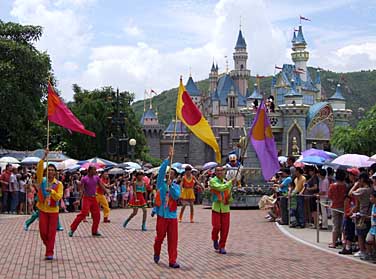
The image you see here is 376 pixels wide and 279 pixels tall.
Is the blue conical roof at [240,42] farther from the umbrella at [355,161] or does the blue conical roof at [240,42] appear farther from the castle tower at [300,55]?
the umbrella at [355,161]

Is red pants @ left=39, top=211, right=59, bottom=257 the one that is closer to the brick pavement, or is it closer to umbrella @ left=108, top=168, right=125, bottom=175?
the brick pavement

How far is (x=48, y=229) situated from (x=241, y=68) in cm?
10200

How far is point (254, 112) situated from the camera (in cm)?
5547

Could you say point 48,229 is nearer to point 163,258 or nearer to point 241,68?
point 163,258

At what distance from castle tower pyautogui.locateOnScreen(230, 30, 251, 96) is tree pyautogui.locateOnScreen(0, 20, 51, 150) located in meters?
70.6

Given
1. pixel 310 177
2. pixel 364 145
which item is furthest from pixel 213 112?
pixel 310 177

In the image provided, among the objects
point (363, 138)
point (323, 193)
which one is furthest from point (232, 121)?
point (323, 193)

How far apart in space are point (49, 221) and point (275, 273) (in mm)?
3886

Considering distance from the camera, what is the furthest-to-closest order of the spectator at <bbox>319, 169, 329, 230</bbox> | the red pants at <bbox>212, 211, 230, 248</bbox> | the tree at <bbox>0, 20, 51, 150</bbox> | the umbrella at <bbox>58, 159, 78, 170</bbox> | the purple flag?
the tree at <bbox>0, 20, 51, 150</bbox> → the umbrella at <bbox>58, 159, 78, 170</bbox> → the spectator at <bbox>319, 169, 329, 230</bbox> → the purple flag → the red pants at <bbox>212, 211, 230, 248</bbox>

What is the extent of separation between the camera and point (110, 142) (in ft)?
87.1

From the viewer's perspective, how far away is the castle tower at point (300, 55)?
80000 mm

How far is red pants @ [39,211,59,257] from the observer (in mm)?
10805

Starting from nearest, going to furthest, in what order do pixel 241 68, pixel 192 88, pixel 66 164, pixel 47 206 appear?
pixel 47 206, pixel 66 164, pixel 192 88, pixel 241 68

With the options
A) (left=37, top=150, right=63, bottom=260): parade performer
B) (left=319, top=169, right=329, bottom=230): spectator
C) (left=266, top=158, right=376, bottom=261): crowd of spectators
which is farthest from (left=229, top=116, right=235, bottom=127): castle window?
(left=37, top=150, right=63, bottom=260): parade performer
